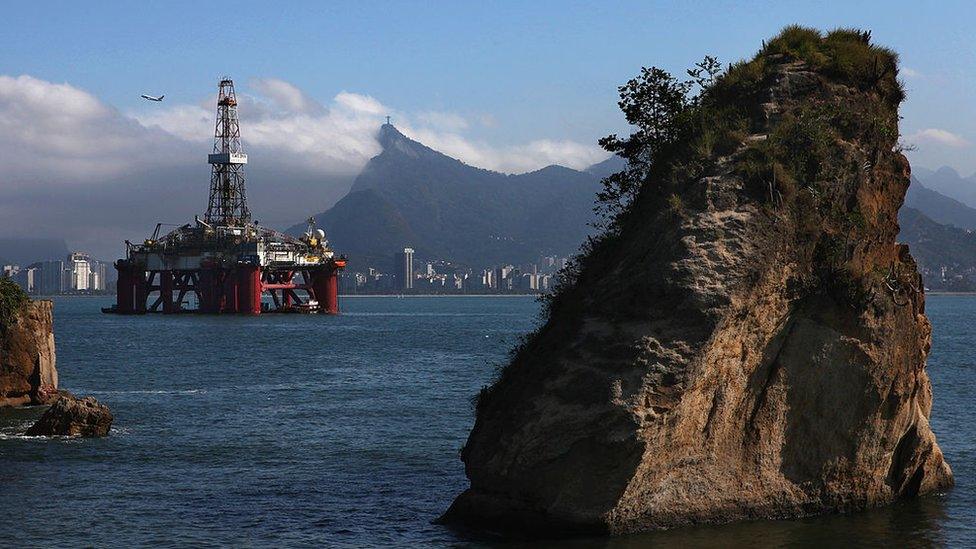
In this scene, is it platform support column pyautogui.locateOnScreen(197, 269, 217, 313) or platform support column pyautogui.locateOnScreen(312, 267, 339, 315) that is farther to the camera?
platform support column pyautogui.locateOnScreen(312, 267, 339, 315)

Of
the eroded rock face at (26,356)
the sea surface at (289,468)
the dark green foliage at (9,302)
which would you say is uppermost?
the dark green foliage at (9,302)

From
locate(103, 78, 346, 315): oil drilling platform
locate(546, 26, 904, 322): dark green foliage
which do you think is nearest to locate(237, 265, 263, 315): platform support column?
locate(103, 78, 346, 315): oil drilling platform

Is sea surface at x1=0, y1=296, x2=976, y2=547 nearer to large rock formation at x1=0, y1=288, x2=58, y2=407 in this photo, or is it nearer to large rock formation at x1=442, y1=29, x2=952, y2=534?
large rock formation at x1=442, y1=29, x2=952, y2=534

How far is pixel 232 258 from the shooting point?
604ft

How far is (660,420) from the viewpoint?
26.8 meters

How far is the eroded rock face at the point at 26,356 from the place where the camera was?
52844mm

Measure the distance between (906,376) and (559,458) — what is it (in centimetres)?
1016

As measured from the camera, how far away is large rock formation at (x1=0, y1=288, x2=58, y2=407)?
52.8 meters

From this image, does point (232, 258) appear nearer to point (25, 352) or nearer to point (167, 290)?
point (167, 290)

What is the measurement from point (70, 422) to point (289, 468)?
10971 millimetres

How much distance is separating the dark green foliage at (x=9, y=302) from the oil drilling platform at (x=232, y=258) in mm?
126196

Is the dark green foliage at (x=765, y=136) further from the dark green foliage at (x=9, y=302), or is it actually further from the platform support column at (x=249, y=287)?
the platform support column at (x=249, y=287)

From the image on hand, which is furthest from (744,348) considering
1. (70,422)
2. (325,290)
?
(325,290)

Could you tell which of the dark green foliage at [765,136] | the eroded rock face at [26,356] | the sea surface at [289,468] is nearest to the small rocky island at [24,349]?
the eroded rock face at [26,356]
